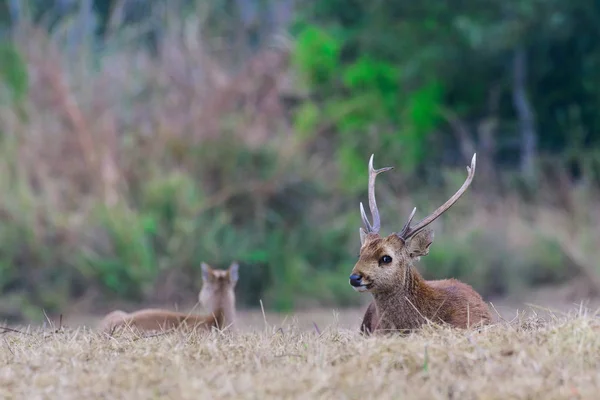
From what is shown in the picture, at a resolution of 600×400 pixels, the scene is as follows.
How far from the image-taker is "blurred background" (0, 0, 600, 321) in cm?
1554

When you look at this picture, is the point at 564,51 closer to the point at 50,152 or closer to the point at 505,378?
the point at 50,152

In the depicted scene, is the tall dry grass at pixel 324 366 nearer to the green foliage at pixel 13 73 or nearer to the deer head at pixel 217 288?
the deer head at pixel 217 288

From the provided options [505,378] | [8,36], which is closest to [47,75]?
[8,36]

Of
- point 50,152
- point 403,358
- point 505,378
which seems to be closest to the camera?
point 505,378

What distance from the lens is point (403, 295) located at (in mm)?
7355

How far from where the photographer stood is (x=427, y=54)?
20.8 meters

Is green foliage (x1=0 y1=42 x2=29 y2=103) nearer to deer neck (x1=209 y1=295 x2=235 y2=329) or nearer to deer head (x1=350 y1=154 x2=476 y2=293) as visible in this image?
deer neck (x1=209 y1=295 x2=235 y2=329)

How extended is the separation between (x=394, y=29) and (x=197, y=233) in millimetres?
7520

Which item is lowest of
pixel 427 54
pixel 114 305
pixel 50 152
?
pixel 114 305

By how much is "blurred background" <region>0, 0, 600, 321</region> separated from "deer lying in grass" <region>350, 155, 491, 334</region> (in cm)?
655

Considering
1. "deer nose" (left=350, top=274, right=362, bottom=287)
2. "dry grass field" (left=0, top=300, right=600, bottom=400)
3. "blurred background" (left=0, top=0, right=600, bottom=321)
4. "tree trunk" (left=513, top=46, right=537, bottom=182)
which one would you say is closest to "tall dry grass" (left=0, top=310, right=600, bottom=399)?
"dry grass field" (left=0, top=300, right=600, bottom=400)

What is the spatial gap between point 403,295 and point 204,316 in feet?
6.94

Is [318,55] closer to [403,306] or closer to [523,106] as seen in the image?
[523,106]

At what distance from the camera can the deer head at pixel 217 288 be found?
9.53 metres
